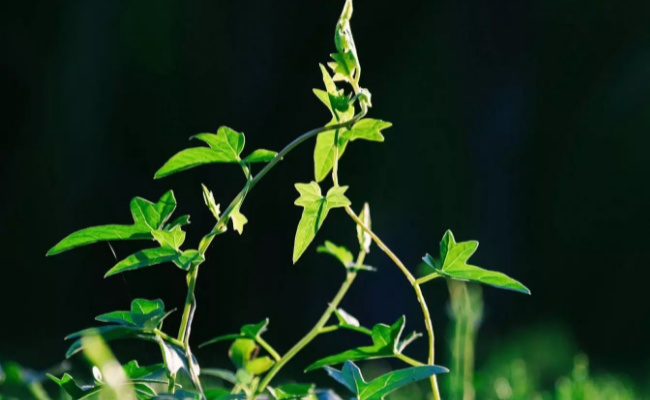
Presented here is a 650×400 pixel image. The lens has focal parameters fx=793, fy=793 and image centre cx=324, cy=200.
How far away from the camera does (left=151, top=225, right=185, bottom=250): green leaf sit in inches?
16.6

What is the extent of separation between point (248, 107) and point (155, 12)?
20.0 inches

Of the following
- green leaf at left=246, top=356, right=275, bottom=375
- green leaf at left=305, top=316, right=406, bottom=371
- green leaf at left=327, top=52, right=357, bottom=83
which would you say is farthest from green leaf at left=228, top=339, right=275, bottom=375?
green leaf at left=327, top=52, right=357, bottom=83

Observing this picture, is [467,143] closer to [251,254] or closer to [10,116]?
[251,254]

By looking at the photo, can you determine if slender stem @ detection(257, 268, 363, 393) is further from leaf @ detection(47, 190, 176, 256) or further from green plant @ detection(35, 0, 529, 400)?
leaf @ detection(47, 190, 176, 256)

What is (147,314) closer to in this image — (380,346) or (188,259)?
(188,259)

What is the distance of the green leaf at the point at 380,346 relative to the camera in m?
0.46

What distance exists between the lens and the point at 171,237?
1.39 ft

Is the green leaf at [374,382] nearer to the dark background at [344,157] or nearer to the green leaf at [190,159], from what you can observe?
the green leaf at [190,159]

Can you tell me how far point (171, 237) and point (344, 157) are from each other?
2.34 metres

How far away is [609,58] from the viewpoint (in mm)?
2609

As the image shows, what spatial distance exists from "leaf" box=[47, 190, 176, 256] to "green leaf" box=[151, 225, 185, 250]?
1 centimetres

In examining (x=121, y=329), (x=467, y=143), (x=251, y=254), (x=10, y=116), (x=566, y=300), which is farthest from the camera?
(x=10, y=116)

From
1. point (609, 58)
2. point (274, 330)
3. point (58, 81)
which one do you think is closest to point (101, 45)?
point (58, 81)

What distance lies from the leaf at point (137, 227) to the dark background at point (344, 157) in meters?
2.12
